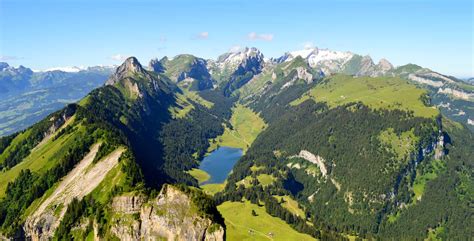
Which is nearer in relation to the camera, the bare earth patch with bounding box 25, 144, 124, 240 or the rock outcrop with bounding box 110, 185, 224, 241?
the rock outcrop with bounding box 110, 185, 224, 241

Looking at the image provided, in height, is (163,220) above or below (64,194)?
above

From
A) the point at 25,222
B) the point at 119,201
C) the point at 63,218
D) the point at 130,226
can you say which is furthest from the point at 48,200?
the point at 130,226

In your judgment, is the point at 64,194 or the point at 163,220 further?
the point at 64,194

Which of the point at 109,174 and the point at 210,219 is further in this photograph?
the point at 109,174

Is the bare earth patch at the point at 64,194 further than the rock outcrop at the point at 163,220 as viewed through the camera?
Yes

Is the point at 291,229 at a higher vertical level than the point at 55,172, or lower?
lower

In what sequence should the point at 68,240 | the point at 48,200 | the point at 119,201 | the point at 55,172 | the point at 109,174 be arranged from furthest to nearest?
the point at 55,172, the point at 48,200, the point at 109,174, the point at 68,240, the point at 119,201

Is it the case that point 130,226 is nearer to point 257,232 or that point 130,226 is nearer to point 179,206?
point 179,206

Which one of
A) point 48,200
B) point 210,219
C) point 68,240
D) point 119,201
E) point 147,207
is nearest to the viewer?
point 210,219
